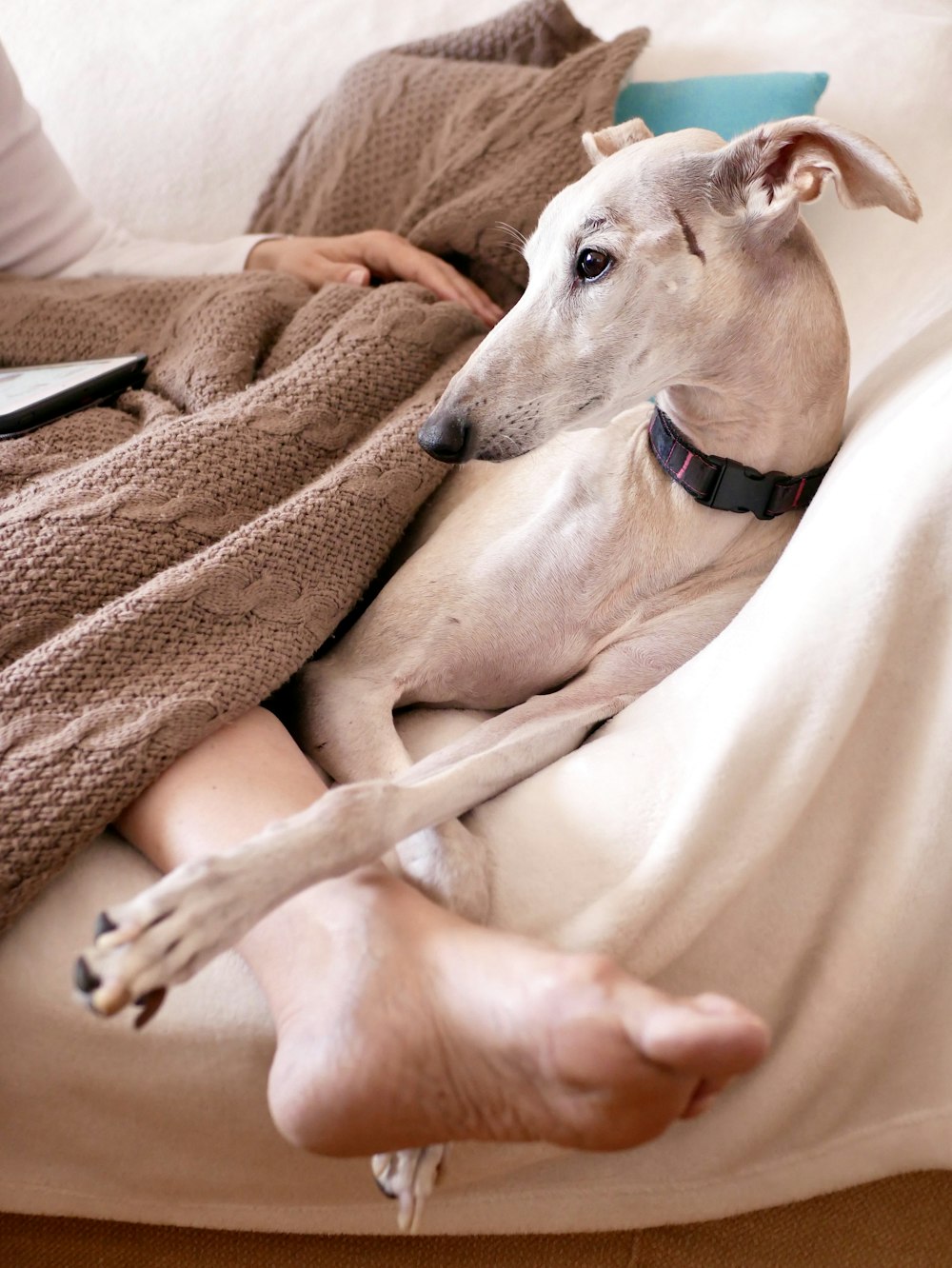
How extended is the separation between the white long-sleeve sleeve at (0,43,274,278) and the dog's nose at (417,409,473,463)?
2.65 feet

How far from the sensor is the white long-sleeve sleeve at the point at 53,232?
66.3 inches

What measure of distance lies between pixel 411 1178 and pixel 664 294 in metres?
0.89

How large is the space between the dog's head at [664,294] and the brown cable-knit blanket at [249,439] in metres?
0.21

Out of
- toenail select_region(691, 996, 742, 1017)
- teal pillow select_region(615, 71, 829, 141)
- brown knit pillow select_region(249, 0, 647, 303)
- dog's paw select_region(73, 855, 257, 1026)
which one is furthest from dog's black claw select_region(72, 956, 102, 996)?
teal pillow select_region(615, 71, 829, 141)

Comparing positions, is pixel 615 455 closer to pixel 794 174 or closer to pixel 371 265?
pixel 794 174

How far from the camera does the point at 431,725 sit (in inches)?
49.8

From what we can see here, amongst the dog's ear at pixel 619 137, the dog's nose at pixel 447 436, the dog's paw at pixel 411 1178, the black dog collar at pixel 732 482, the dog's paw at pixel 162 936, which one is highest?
the dog's ear at pixel 619 137

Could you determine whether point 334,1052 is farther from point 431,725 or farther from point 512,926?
point 431,725

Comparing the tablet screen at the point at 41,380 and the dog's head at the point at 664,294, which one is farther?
the tablet screen at the point at 41,380

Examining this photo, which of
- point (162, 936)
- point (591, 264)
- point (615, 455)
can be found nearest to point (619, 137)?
point (591, 264)

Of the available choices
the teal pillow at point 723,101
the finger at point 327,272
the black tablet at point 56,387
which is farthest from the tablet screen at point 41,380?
the teal pillow at point 723,101

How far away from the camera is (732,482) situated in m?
1.18

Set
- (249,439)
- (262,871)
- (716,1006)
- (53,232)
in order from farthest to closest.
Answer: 1. (53,232)
2. (249,439)
3. (262,871)
4. (716,1006)

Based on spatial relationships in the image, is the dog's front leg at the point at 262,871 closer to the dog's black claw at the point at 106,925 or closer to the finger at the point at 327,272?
the dog's black claw at the point at 106,925
